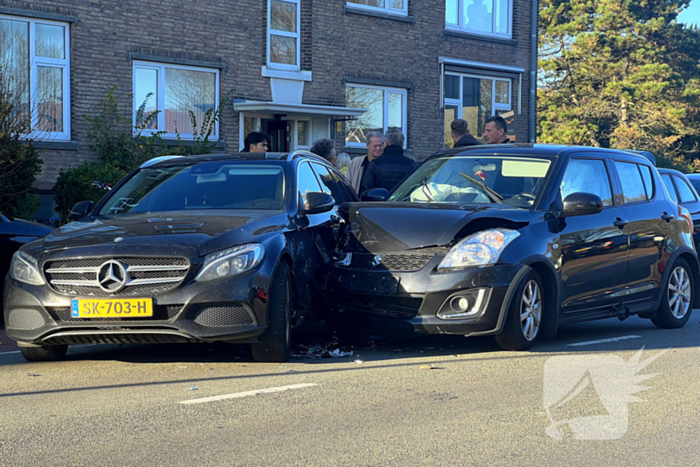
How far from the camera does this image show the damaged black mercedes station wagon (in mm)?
7637

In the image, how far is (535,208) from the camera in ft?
27.3

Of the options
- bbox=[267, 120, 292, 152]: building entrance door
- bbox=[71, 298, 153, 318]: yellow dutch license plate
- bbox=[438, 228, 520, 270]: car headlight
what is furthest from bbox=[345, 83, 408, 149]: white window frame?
bbox=[71, 298, 153, 318]: yellow dutch license plate

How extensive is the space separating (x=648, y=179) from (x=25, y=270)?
643cm

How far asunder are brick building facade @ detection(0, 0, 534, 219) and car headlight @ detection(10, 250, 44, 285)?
9.63 meters

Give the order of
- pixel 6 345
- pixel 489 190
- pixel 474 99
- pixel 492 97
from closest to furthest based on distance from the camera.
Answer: pixel 6 345 → pixel 489 190 → pixel 474 99 → pixel 492 97

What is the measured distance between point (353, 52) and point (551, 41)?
1261 inches

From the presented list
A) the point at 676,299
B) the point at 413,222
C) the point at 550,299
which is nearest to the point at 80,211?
the point at 413,222

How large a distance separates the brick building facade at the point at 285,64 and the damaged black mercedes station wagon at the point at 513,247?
32.2 ft

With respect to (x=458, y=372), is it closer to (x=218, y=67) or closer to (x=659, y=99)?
(x=218, y=67)

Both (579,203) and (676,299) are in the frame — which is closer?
(579,203)

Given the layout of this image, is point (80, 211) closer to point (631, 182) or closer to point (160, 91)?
point (631, 182)

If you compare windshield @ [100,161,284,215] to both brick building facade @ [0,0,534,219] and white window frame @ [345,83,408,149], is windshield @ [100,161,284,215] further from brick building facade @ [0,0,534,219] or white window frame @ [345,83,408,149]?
white window frame @ [345,83,408,149]

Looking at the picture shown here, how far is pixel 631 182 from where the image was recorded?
32.2 feet

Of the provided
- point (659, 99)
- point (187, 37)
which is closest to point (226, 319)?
point (187, 37)
